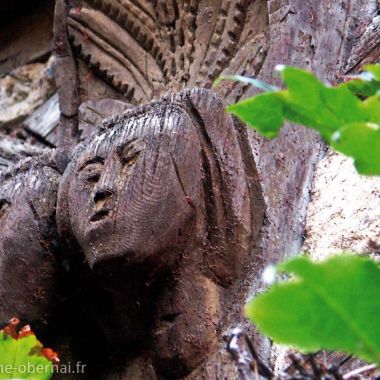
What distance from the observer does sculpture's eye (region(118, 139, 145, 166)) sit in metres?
1.28

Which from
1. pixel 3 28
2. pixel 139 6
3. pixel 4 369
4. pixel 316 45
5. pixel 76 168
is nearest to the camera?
pixel 4 369

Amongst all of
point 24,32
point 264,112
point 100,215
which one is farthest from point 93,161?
point 24,32

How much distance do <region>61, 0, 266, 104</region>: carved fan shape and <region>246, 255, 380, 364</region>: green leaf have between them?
1061 millimetres

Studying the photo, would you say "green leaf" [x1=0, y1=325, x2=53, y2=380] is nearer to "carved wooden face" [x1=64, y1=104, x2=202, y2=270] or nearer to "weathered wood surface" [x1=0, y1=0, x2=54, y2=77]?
"carved wooden face" [x1=64, y1=104, x2=202, y2=270]

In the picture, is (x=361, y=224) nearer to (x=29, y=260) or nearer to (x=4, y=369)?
(x=29, y=260)

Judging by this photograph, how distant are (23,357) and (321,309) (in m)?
0.30

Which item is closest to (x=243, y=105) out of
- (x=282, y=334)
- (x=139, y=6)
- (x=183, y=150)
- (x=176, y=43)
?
(x=282, y=334)

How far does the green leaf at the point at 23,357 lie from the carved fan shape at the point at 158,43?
2.89ft

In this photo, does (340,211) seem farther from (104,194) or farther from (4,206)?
(4,206)

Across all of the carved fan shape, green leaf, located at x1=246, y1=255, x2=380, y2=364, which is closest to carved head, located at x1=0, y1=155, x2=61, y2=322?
the carved fan shape

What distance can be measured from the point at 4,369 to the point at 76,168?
61cm

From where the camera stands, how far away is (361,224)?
4.38 ft

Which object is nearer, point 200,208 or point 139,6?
point 200,208

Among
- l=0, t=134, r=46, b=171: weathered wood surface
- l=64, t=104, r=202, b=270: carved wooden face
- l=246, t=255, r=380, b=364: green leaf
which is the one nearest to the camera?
l=246, t=255, r=380, b=364: green leaf
